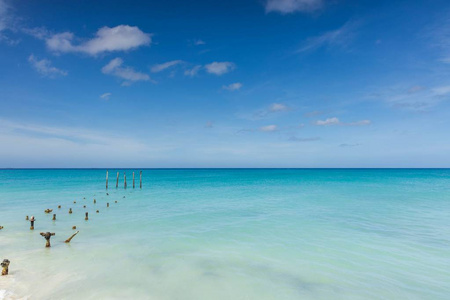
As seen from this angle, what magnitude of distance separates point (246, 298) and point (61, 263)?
8251 mm

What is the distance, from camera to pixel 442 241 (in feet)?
48.9

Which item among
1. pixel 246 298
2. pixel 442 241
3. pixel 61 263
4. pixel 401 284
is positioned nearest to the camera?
pixel 246 298

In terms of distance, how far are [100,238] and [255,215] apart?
12528 mm

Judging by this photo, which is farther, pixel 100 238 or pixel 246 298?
pixel 100 238

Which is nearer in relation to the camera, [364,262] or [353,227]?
[364,262]

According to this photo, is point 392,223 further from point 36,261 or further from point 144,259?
point 36,261

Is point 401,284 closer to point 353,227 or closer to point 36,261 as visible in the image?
point 353,227

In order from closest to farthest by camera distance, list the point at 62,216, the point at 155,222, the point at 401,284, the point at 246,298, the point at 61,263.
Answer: the point at 246,298 < the point at 401,284 < the point at 61,263 < the point at 155,222 < the point at 62,216

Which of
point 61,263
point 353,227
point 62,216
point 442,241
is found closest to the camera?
point 61,263

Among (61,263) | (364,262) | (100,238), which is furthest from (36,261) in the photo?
(364,262)

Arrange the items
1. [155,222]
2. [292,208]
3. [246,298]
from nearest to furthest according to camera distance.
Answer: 1. [246,298]
2. [155,222]
3. [292,208]

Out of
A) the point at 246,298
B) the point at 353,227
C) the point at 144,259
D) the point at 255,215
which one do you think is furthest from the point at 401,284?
the point at 255,215

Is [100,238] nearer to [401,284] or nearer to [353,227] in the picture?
[401,284]

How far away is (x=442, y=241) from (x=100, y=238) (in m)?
19.9
